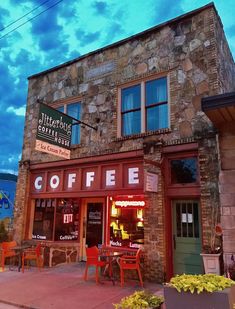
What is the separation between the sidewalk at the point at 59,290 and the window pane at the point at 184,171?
114 inches

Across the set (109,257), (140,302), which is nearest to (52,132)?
(109,257)

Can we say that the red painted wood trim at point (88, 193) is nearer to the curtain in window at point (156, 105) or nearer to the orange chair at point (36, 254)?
the orange chair at point (36, 254)

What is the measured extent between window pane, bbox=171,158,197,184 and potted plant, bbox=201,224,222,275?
5.14ft

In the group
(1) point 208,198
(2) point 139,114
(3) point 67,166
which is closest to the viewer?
(1) point 208,198

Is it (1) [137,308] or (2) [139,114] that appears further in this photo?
(2) [139,114]

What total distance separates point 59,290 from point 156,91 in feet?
Answer: 20.9

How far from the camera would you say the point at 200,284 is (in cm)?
387

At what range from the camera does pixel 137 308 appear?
13.4ft

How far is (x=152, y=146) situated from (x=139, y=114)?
55.5 inches

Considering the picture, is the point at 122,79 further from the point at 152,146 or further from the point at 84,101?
the point at 152,146

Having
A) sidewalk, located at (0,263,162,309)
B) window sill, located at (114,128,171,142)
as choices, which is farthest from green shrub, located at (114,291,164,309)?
window sill, located at (114,128,171,142)

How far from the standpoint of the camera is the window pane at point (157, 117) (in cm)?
882

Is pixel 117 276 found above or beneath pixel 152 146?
beneath

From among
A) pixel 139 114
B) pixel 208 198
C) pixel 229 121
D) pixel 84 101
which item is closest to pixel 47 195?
pixel 84 101
